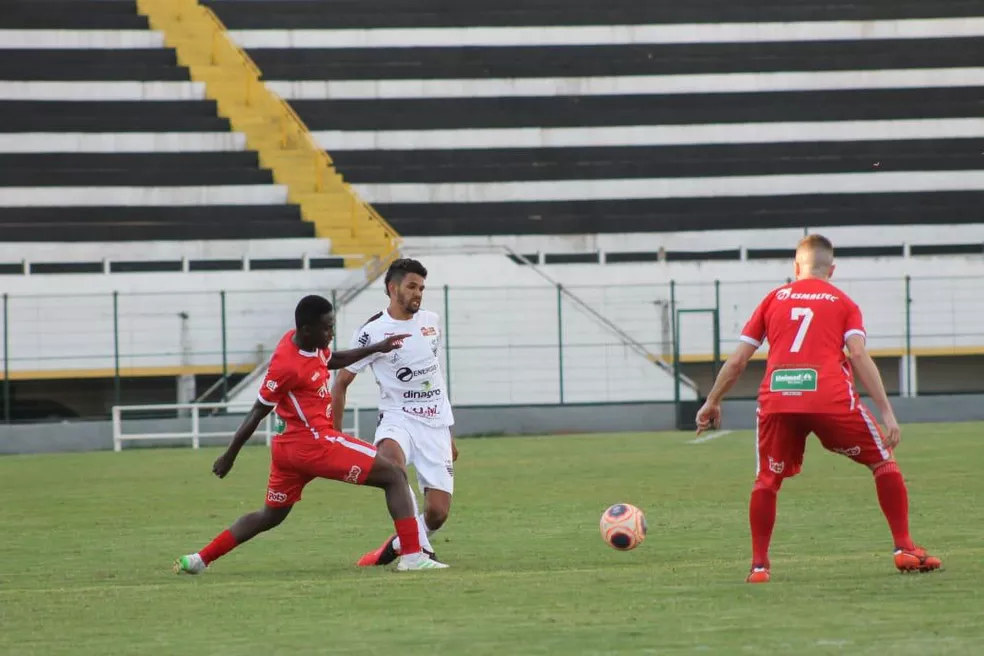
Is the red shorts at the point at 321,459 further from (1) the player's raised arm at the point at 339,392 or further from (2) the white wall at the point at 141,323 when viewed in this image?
(2) the white wall at the point at 141,323

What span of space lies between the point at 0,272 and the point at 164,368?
211 inches

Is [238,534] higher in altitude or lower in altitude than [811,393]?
lower

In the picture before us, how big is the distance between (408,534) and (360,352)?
3.73 feet

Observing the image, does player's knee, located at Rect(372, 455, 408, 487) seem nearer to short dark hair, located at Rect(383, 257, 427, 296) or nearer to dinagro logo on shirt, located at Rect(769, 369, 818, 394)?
short dark hair, located at Rect(383, 257, 427, 296)

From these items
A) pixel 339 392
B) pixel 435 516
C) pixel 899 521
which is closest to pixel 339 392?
pixel 339 392

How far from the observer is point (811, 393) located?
7.84 metres

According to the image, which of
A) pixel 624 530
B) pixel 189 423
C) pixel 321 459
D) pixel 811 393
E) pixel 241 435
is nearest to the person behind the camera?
pixel 811 393

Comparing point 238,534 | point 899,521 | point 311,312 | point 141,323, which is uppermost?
point 311,312

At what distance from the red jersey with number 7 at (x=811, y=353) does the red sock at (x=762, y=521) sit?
43 cm

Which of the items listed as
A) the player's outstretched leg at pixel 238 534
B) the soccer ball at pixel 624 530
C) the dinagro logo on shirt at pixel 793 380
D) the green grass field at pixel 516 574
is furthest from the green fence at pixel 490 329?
the dinagro logo on shirt at pixel 793 380

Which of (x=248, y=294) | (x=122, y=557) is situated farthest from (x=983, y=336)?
(x=122, y=557)

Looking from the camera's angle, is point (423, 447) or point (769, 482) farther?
point (423, 447)

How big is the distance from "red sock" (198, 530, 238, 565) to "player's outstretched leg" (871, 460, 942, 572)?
384cm

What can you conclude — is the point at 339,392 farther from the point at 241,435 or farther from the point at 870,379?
the point at 870,379
